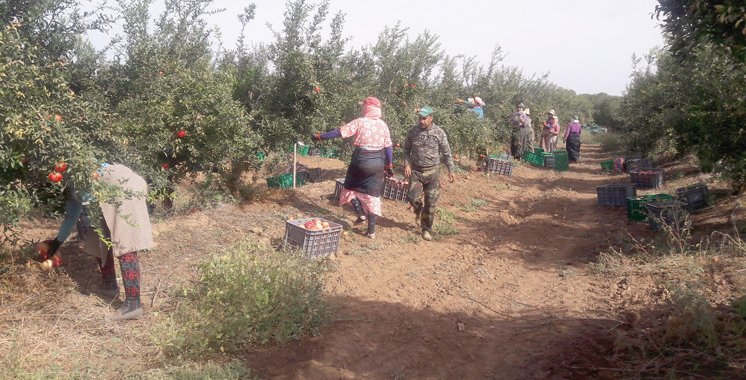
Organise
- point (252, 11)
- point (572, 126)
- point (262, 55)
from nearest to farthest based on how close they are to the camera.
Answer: point (252, 11), point (262, 55), point (572, 126)

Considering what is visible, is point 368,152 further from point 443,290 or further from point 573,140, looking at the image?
point 573,140

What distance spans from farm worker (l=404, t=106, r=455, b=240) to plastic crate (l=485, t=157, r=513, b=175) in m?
6.59

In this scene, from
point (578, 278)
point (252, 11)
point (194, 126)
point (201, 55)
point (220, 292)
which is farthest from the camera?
point (252, 11)

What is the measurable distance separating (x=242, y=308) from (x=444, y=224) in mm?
4493

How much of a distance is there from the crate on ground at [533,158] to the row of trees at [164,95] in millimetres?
5826

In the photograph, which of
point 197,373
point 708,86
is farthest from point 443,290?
point 708,86

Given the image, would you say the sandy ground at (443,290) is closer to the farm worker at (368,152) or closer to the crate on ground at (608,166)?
the farm worker at (368,152)

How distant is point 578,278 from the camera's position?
5.53 m

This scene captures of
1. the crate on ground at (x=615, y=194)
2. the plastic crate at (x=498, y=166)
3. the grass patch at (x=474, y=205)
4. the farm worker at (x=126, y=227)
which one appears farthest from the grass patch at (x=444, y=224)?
the plastic crate at (x=498, y=166)

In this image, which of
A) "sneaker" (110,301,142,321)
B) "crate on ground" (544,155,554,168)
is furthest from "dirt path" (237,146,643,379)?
"crate on ground" (544,155,554,168)

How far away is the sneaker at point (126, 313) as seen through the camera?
4066 millimetres

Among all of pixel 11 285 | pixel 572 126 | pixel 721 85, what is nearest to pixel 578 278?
pixel 721 85

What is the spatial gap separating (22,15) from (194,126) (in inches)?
79.9

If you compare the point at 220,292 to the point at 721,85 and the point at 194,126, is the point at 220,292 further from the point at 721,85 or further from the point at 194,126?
the point at 721,85
